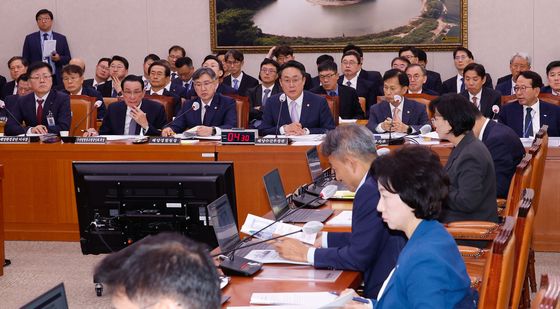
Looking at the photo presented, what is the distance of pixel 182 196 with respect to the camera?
3.03m

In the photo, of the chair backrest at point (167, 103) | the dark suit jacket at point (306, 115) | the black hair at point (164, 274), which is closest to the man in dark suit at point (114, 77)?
the chair backrest at point (167, 103)

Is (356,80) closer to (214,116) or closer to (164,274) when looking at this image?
(214,116)

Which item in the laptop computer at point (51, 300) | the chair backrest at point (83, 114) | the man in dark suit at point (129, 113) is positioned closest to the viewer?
the laptop computer at point (51, 300)

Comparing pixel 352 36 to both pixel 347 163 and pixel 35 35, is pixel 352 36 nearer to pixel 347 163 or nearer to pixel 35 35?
pixel 35 35

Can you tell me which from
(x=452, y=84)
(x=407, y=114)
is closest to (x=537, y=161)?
(x=407, y=114)

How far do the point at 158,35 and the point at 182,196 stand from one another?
8.79 meters

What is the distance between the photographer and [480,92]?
27.2 ft

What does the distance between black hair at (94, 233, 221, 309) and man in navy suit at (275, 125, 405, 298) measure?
1.69 m

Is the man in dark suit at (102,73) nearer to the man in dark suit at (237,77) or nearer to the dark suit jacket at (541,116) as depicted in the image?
the man in dark suit at (237,77)

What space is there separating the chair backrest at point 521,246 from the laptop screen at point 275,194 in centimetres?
139

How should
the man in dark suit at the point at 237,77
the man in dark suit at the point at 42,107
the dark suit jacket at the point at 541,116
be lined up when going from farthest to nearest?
the man in dark suit at the point at 237,77
the man in dark suit at the point at 42,107
the dark suit jacket at the point at 541,116

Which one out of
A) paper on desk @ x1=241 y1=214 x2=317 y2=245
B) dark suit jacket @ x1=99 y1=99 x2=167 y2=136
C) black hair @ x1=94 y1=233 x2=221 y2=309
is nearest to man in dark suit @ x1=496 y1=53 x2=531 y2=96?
dark suit jacket @ x1=99 y1=99 x2=167 y2=136

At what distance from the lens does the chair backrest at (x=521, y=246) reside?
2.55 meters

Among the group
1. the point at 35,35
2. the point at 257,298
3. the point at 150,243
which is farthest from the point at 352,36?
the point at 150,243
